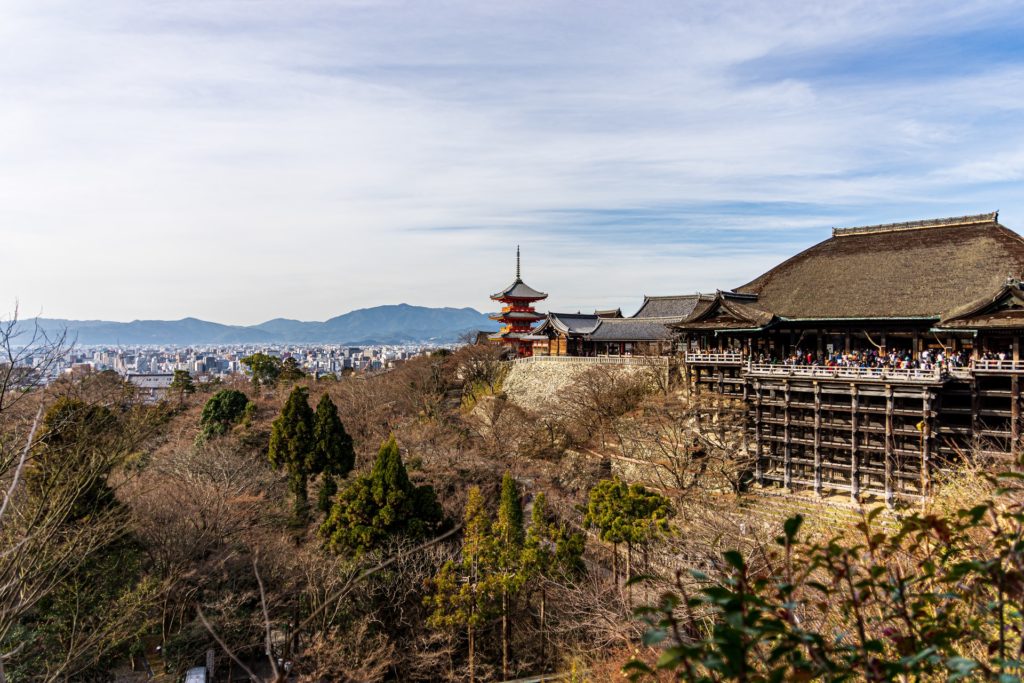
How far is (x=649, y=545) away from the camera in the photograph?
652 inches

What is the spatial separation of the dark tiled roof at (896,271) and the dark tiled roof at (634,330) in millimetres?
7713

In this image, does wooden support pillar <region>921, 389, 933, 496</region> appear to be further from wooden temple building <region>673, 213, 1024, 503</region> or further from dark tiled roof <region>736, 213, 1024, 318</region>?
dark tiled roof <region>736, 213, 1024, 318</region>

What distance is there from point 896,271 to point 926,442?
6665 mm

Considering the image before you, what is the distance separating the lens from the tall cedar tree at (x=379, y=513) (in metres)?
16.4

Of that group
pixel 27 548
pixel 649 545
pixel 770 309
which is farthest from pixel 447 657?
pixel 770 309

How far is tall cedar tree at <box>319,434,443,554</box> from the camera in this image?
16422 millimetres

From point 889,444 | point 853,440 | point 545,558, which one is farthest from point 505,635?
point 889,444

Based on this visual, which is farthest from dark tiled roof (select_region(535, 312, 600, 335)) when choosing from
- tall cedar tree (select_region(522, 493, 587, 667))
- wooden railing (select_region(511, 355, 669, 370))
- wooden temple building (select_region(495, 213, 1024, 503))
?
tall cedar tree (select_region(522, 493, 587, 667))

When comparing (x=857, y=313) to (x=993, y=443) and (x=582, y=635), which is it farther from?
(x=582, y=635)

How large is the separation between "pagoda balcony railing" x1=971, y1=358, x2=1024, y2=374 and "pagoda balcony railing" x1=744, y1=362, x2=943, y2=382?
0.94m

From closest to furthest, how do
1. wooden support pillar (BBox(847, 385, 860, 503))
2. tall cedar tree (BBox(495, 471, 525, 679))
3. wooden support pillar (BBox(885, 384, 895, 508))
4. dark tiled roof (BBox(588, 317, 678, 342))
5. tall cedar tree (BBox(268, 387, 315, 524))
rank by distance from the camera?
tall cedar tree (BBox(495, 471, 525, 679))
wooden support pillar (BBox(885, 384, 895, 508))
wooden support pillar (BBox(847, 385, 860, 503))
tall cedar tree (BBox(268, 387, 315, 524))
dark tiled roof (BBox(588, 317, 678, 342))

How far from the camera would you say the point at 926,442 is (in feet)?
58.9

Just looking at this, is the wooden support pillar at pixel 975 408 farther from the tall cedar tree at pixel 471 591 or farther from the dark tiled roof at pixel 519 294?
the dark tiled roof at pixel 519 294

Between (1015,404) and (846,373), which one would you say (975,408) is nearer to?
(1015,404)
